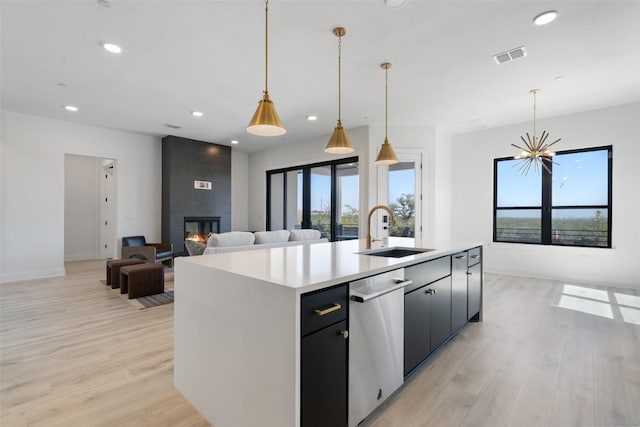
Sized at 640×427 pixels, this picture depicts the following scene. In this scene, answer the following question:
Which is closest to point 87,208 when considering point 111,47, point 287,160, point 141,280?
point 141,280

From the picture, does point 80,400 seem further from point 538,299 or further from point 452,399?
point 538,299

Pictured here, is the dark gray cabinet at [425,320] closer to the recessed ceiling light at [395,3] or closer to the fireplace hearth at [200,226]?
the recessed ceiling light at [395,3]

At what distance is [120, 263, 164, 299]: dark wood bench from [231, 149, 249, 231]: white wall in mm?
3970

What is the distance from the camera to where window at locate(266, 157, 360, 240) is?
6.38 m

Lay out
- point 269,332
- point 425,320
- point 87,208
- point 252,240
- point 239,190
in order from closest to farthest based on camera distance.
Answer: point 269,332 < point 425,320 < point 252,240 < point 87,208 < point 239,190

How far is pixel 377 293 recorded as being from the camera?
1.63 meters

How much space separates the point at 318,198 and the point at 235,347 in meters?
5.67

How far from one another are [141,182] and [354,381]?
274 inches

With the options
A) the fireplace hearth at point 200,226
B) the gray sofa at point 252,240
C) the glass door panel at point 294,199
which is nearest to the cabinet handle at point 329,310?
the gray sofa at point 252,240

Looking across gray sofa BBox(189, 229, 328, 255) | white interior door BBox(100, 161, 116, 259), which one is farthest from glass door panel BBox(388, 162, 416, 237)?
white interior door BBox(100, 161, 116, 259)

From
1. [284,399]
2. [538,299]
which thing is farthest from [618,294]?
[284,399]

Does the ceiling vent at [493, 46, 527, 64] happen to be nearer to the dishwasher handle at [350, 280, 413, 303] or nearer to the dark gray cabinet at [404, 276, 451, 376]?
the dark gray cabinet at [404, 276, 451, 376]

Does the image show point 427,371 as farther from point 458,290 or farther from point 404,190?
point 404,190

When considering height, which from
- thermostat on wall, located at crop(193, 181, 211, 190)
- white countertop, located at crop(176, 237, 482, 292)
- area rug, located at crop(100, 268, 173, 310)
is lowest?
area rug, located at crop(100, 268, 173, 310)
